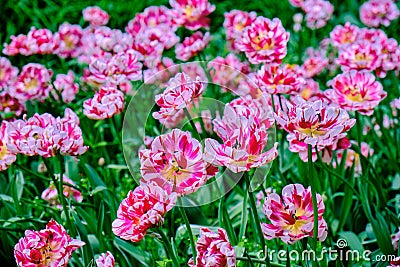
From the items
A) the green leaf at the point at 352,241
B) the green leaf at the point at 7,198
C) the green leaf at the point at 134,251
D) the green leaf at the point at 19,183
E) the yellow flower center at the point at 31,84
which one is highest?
the yellow flower center at the point at 31,84

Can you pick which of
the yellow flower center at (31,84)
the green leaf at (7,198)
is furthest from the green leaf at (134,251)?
the yellow flower center at (31,84)

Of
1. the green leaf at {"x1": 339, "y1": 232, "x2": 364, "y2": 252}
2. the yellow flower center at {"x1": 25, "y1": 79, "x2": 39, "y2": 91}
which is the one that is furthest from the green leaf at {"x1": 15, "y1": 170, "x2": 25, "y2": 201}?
the green leaf at {"x1": 339, "y1": 232, "x2": 364, "y2": 252}

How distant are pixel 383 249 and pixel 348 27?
1.01 meters

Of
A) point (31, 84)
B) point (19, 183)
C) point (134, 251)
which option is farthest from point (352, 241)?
point (31, 84)

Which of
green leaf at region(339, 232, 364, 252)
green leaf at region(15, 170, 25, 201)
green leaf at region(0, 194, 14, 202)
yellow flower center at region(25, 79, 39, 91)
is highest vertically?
yellow flower center at region(25, 79, 39, 91)

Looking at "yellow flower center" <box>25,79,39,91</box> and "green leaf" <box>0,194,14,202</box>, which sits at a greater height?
"yellow flower center" <box>25,79,39,91</box>

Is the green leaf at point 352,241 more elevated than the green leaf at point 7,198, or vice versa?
the green leaf at point 7,198

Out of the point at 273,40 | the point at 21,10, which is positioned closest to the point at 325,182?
the point at 273,40

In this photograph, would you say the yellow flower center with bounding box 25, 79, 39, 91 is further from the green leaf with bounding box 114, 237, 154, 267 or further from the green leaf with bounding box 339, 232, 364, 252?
the green leaf with bounding box 339, 232, 364, 252

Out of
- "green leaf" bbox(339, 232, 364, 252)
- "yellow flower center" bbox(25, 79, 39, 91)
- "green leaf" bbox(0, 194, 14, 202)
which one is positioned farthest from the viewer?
"yellow flower center" bbox(25, 79, 39, 91)

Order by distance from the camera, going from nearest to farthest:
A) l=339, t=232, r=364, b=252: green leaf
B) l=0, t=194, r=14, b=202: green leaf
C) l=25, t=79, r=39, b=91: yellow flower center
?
l=339, t=232, r=364, b=252: green leaf → l=0, t=194, r=14, b=202: green leaf → l=25, t=79, r=39, b=91: yellow flower center

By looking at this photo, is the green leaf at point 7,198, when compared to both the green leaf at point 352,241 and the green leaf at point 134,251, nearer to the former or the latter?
the green leaf at point 134,251

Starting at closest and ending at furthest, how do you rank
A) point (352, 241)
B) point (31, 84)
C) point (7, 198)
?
point (352, 241)
point (7, 198)
point (31, 84)

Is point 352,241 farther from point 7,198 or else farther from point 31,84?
point 31,84
